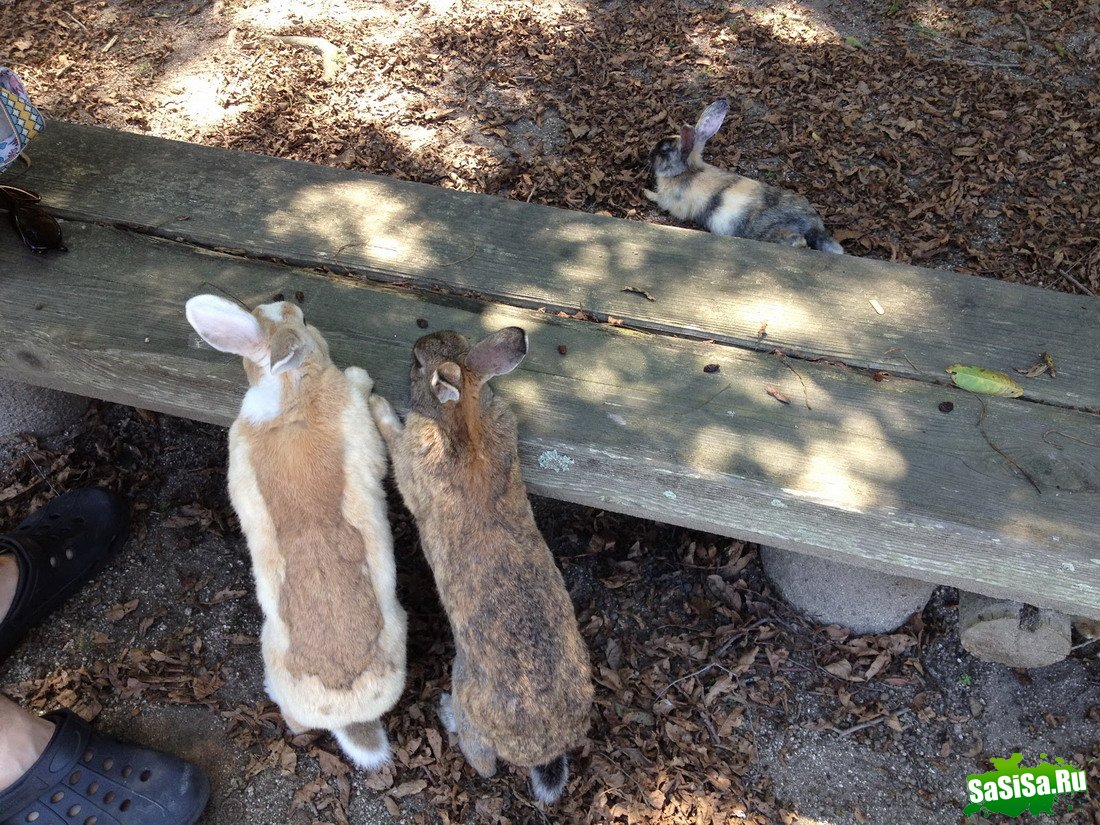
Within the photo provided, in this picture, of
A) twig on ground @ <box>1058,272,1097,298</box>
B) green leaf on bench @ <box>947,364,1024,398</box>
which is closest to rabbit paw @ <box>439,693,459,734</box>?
green leaf on bench @ <box>947,364,1024,398</box>

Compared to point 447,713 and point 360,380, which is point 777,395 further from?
point 447,713

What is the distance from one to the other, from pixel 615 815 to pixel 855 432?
5.83ft

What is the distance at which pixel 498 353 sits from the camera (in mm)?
2771

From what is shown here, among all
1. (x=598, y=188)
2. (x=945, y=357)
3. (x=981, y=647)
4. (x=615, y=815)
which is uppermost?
(x=945, y=357)

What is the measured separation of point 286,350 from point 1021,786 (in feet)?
11.1

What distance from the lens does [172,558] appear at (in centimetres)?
382

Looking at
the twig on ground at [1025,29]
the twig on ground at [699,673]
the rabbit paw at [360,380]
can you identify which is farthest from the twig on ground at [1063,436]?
the twig on ground at [1025,29]

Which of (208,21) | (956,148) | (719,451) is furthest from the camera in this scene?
(208,21)

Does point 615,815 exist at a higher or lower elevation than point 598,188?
lower

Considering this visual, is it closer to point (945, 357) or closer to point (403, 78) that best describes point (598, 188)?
point (403, 78)

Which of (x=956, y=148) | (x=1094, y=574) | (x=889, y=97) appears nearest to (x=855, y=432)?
(x=1094, y=574)

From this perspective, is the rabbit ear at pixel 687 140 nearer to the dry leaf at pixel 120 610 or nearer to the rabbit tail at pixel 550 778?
the rabbit tail at pixel 550 778

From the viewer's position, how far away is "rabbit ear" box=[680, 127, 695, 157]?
5056mm

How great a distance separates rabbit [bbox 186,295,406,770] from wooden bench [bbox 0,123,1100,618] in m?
0.17
